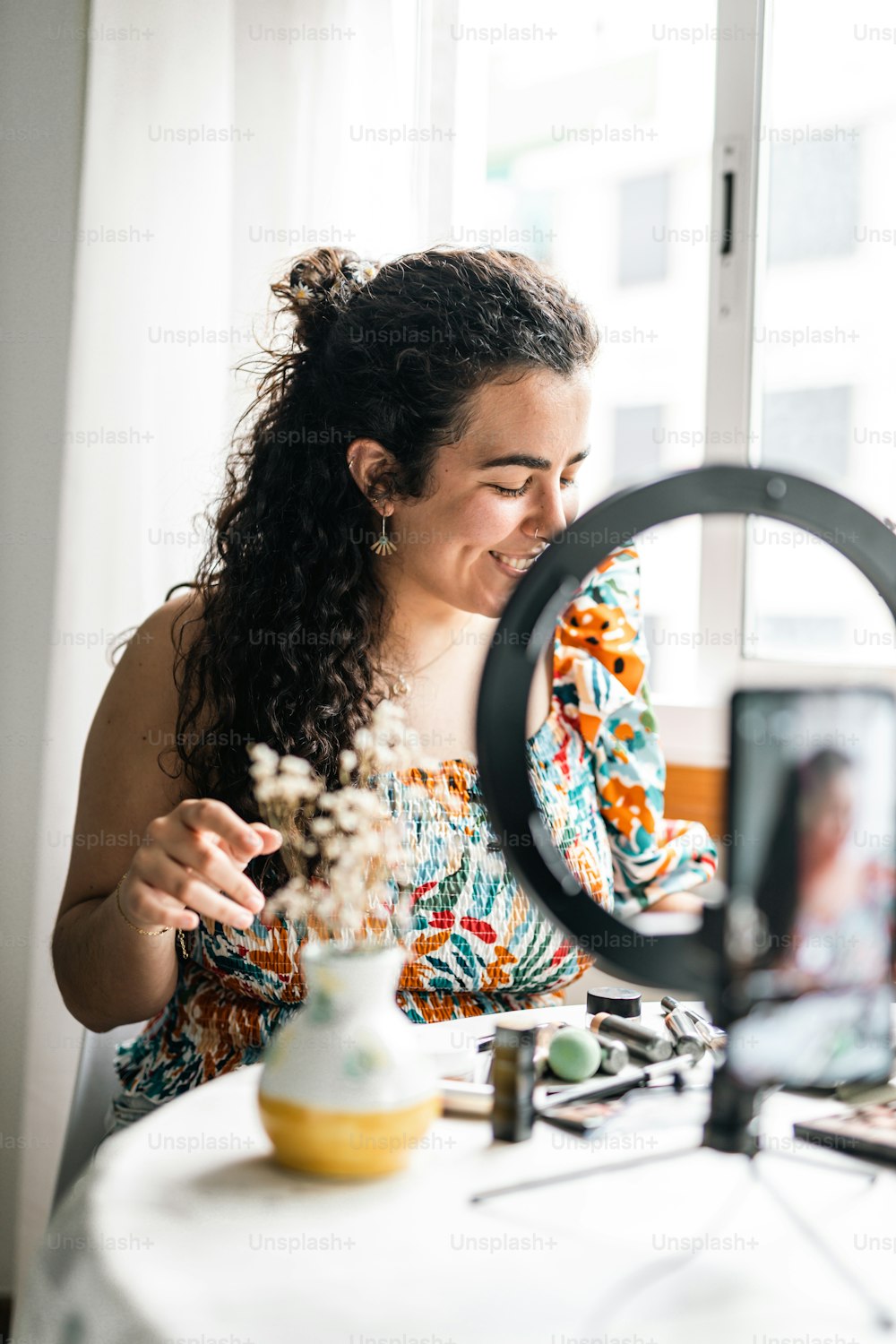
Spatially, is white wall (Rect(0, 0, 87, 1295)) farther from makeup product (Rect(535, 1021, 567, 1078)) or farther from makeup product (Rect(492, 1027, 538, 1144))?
makeup product (Rect(492, 1027, 538, 1144))

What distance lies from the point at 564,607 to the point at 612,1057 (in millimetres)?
390

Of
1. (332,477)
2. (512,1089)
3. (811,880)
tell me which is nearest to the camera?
(811,880)

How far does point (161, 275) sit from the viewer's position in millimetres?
1766

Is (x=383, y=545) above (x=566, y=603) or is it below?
above

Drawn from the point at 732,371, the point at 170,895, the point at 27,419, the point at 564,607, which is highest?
the point at 732,371

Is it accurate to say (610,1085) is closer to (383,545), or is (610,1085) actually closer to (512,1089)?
(512,1089)

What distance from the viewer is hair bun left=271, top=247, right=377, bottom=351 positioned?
1.35 metres

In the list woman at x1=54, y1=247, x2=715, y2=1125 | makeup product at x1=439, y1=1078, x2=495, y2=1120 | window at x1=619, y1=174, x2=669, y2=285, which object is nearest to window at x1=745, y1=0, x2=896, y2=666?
woman at x1=54, y1=247, x2=715, y2=1125

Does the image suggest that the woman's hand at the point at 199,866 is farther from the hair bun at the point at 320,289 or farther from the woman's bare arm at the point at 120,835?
the hair bun at the point at 320,289

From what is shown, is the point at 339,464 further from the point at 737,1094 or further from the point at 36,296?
the point at 737,1094

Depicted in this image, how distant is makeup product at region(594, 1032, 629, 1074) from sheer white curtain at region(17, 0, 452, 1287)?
3.58 ft

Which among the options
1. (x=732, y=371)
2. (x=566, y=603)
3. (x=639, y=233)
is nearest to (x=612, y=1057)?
(x=566, y=603)

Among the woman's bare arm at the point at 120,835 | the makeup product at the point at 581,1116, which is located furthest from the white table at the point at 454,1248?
the woman's bare arm at the point at 120,835

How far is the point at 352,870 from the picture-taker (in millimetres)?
679
